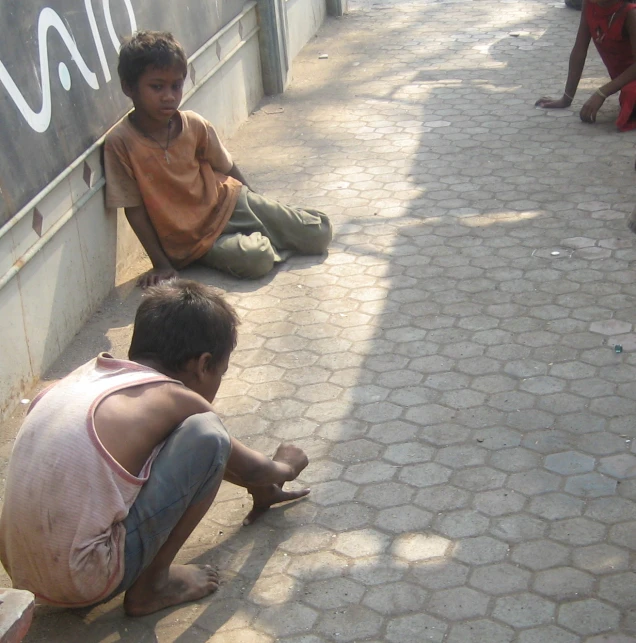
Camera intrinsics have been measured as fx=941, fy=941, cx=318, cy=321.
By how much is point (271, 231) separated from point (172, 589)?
8.37ft

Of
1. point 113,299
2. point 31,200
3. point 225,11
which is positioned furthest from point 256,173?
point 31,200

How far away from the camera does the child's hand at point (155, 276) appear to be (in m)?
4.62

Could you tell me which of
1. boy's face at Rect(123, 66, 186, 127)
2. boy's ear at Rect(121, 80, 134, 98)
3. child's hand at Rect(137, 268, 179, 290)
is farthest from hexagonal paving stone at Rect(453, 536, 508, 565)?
boy's ear at Rect(121, 80, 134, 98)

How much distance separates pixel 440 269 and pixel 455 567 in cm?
215

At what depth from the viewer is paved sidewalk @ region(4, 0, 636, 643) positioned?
2672 mm

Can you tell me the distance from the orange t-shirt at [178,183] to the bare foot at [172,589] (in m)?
2.26

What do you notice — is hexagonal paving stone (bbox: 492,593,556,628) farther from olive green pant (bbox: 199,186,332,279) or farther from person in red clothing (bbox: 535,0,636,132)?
person in red clothing (bbox: 535,0,636,132)

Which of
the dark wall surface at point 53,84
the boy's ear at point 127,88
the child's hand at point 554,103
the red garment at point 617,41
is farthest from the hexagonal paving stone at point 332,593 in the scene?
the child's hand at point 554,103

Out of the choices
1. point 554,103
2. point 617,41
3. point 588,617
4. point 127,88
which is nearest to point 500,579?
point 588,617

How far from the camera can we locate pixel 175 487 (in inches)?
99.4

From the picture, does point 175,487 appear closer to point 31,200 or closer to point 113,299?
point 31,200

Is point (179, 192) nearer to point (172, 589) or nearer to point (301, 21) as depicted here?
point (172, 589)

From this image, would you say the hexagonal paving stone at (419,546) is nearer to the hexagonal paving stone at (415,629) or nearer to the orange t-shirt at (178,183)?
the hexagonal paving stone at (415,629)

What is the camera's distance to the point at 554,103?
6.85 m
